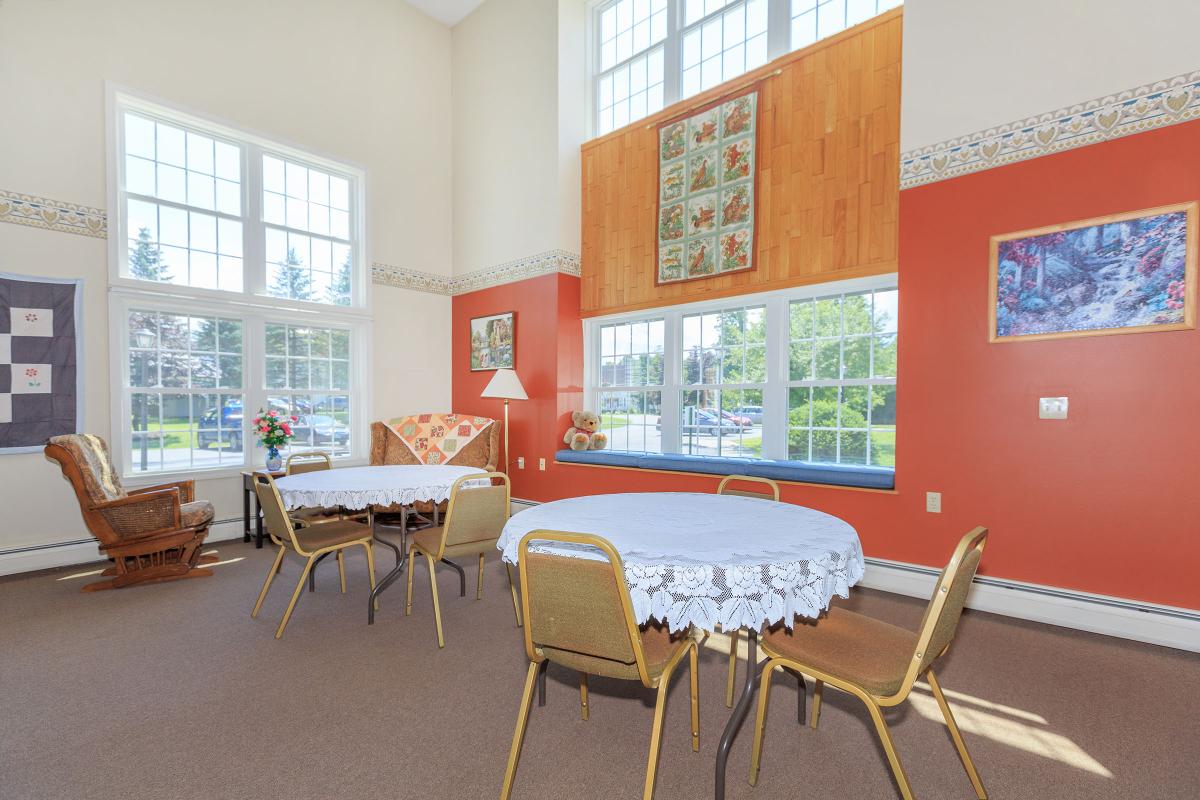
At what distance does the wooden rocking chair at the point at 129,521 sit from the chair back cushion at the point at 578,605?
3.47 metres

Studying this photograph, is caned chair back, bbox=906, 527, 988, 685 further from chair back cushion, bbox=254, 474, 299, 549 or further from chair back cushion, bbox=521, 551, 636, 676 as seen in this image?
chair back cushion, bbox=254, 474, 299, 549

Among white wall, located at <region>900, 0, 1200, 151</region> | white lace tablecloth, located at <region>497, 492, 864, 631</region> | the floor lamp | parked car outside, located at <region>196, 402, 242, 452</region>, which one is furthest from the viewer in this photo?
the floor lamp

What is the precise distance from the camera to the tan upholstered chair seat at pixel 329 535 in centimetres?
289

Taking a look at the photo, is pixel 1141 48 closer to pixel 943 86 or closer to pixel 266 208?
pixel 943 86

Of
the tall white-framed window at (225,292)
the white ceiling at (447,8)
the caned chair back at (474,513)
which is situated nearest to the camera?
the caned chair back at (474,513)

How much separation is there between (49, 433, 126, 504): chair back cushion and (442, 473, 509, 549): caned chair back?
8.17ft

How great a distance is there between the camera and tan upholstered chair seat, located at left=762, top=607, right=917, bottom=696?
4.92ft

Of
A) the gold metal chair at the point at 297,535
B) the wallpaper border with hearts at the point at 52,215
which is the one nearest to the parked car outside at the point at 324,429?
the wallpaper border with hearts at the point at 52,215

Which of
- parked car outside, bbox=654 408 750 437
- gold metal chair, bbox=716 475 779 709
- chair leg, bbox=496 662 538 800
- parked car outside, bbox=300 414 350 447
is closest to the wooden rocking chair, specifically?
parked car outside, bbox=300 414 350 447

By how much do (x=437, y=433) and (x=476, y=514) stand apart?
2921 millimetres

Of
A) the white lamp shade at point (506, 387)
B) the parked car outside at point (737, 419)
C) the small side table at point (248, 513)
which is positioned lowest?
the small side table at point (248, 513)

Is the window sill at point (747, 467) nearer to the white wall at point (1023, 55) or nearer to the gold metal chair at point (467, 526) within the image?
the gold metal chair at point (467, 526)

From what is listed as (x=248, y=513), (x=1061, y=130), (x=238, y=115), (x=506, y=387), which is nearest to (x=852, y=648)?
(x=1061, y=130)

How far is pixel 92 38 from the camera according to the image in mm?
4160
